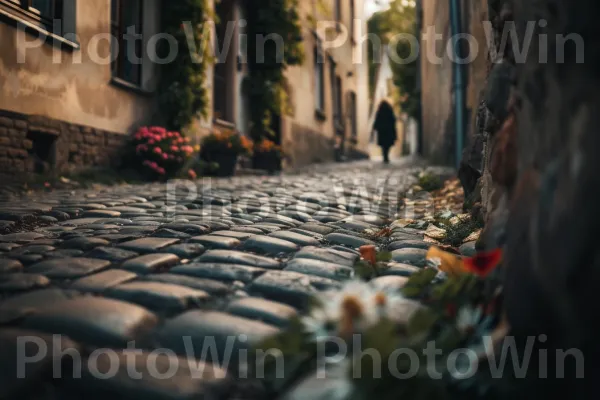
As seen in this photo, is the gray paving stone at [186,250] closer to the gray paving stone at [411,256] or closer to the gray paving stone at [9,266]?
the gray paving stone at [9,266]

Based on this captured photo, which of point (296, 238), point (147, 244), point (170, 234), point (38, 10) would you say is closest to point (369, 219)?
point (296, 238)

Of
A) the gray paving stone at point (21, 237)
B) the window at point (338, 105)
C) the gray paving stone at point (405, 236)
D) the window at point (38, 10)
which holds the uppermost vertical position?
the window at point (338, 105)

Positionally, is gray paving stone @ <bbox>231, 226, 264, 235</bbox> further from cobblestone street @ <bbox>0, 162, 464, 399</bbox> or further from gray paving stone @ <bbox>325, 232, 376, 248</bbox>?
gray paving stone @ <bbox>325, 232, 376, 248</bbox>

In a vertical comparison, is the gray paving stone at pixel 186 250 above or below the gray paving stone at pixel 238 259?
above

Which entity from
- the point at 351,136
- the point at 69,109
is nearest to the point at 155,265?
the point at 69,109

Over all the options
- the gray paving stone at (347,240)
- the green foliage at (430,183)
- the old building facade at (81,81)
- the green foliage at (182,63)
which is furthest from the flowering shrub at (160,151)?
the gray paving stone at (347,240)

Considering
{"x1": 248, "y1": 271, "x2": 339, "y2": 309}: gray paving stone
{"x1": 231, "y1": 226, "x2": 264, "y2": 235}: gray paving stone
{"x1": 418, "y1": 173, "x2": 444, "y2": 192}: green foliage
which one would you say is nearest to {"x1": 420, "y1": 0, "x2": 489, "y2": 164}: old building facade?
{"x1": 418, "y1": 173, "x2": 444, "y2": 192}: green foliage

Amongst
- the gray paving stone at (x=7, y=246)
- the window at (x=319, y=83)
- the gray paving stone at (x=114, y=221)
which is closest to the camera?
the gray paving stone at (x=7, y=246)

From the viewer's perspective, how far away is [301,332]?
4.10 feet

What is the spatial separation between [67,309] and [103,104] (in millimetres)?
5459

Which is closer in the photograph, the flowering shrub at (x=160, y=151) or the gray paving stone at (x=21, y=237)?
the gray paving stone at (x=21, y=237)

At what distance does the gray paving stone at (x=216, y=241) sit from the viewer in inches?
98.0

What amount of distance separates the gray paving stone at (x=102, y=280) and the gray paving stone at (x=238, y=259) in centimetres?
35

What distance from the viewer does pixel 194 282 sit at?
183cm
